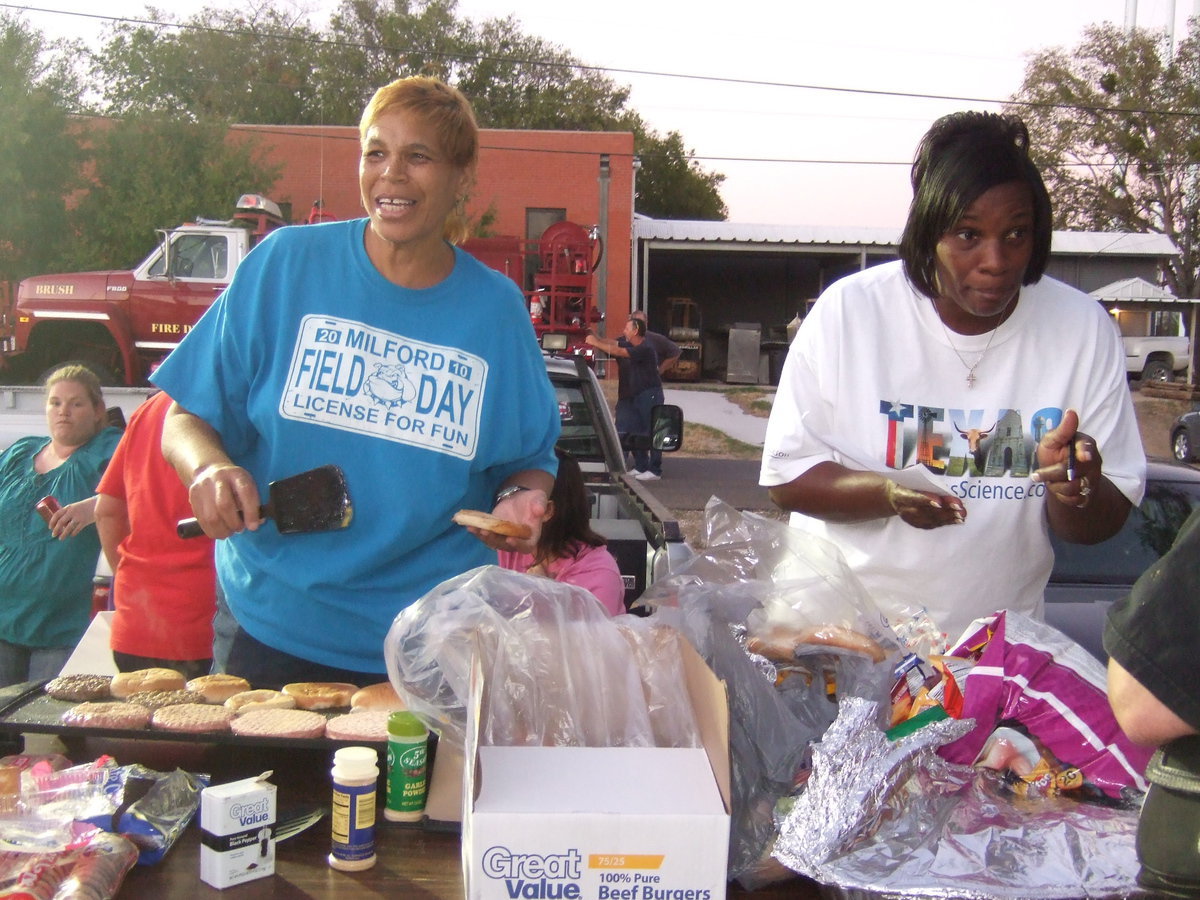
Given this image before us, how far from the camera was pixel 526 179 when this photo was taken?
27.8 meters

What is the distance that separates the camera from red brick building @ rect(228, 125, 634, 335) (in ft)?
89.1

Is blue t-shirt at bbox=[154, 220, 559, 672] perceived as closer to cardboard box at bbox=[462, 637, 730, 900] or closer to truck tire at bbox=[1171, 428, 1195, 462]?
cardboard box at bbox=[462, 637, 730, 900]

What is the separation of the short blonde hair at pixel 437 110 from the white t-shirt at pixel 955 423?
2.50 ft

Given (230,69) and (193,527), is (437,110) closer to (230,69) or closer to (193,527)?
(193,527)

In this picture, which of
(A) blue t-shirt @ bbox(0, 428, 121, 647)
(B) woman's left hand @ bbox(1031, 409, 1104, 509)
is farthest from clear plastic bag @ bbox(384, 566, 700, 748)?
(A) blue t-shirt @ bbox(0, 428, 121, 647)

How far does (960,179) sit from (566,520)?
2.23m

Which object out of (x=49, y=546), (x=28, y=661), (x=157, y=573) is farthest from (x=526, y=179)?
(x=157, y=573)

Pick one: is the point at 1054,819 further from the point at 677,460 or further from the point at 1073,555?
the point at 677,460

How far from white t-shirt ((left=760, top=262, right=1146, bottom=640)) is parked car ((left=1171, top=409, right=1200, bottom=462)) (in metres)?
15.3

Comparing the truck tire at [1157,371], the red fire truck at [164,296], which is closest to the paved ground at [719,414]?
the red fire truck at [164,296]

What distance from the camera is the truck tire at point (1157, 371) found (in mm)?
27427

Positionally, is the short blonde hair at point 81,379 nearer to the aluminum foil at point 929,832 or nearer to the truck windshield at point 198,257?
the aluminum foil at point 929,832

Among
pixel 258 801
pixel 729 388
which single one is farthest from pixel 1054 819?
pixel 729 388

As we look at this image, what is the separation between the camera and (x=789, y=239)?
2858 cm
